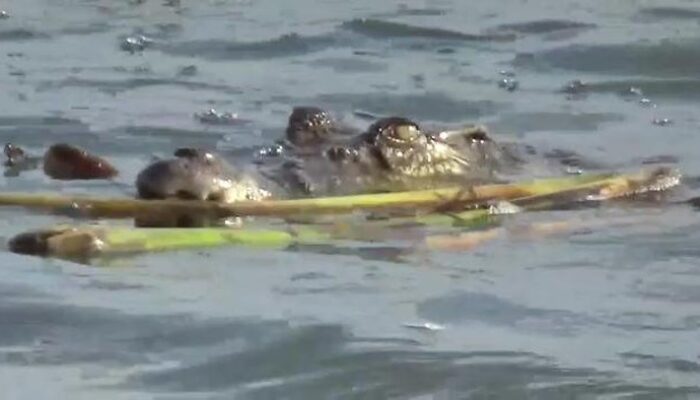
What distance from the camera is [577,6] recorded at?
12.5m

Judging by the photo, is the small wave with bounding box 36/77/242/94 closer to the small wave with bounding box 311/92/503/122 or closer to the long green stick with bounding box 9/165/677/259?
Result: the small wave with bounding box 311/92/503/122

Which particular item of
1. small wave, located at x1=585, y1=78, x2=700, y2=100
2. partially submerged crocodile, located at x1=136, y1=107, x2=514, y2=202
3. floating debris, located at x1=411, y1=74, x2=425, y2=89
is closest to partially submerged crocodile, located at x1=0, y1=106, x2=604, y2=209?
partially submerged crocodile, located at x1=136, y1=107, x2=514, y2=202

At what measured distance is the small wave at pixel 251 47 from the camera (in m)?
11.1

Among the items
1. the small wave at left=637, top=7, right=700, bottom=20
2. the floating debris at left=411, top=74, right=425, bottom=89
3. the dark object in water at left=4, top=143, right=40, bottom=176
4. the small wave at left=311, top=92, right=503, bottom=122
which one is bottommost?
the small wave at left=311, top=92, right=503, bottom=122

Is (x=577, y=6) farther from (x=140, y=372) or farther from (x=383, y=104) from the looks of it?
(x=140, y=372)

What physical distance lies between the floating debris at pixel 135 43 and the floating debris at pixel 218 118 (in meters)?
2.01

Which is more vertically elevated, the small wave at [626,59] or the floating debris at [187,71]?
the floating debris at [187,71]

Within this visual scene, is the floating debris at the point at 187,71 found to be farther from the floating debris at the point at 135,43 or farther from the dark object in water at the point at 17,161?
the dark object in water at the point at 17,161

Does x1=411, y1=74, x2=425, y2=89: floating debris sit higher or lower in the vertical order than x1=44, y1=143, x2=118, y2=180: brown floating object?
lower

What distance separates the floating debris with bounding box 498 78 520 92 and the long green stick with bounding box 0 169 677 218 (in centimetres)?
297

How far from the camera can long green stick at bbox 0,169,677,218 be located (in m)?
6.27

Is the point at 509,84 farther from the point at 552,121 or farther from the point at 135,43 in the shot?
the point at 135,43

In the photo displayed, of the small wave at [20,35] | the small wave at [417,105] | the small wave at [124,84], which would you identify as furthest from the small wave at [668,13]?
the small wave at [20,35]

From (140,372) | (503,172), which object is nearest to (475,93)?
(503,172)
